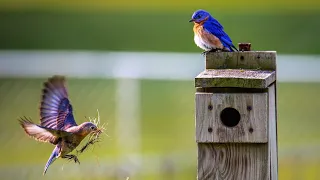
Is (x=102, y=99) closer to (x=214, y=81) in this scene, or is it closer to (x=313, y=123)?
(x=313, y=123)

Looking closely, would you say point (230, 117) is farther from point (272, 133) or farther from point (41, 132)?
point (41, 132)

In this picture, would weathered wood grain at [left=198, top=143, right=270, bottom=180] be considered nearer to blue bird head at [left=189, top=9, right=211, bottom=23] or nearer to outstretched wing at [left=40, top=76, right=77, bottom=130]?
outstretched wing at [left=40, top=76, right=77, bottom=130]

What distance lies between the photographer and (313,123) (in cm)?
1288

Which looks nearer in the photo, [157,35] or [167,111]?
[167,111]

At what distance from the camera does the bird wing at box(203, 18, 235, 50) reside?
6.24m

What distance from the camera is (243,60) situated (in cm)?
520

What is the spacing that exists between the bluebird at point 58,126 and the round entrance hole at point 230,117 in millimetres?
604

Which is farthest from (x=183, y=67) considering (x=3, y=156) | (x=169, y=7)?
(x=169, y=7)

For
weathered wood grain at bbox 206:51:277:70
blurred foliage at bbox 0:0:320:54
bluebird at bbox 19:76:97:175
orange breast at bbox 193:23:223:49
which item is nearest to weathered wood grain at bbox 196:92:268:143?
weathered wood grain at bbox 206:51:277:70

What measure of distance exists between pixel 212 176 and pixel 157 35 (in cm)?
1985

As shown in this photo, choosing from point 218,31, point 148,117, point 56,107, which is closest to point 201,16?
point 218,31

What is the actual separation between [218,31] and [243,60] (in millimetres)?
1271

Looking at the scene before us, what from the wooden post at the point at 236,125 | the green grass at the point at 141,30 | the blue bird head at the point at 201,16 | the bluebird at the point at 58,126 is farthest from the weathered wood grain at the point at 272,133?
the green grass at the point at 141,30

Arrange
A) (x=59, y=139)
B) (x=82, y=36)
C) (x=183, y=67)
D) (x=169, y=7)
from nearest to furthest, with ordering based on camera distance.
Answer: (x=59, y=139)
(x=183, y=67)
(x=82, y=36)
(x=169, y=7)
